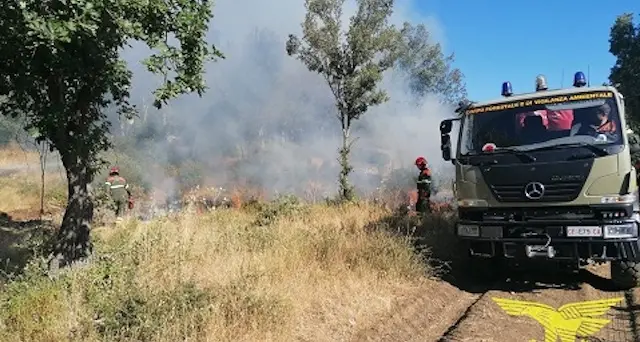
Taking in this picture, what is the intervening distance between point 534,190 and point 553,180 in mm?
225

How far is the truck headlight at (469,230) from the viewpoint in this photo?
20.6 feet

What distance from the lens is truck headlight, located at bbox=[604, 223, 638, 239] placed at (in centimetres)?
545

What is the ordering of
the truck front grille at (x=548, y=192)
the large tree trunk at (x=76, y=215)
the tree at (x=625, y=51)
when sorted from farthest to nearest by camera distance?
the tree at (x=625, y=51), the large tree trunk at (x=76, y=215), the truck front grille at (x=548, y=192)

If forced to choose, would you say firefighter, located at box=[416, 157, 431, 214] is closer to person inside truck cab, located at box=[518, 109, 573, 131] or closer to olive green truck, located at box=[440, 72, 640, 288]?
olive green truck, located at box=[440, 72, 640, 288]

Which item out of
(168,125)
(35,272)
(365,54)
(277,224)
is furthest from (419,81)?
(35,272)

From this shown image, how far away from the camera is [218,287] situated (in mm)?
4582

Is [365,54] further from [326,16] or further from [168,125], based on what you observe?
[168,125]

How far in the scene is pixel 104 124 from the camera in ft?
20.9

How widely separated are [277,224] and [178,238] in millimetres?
2928

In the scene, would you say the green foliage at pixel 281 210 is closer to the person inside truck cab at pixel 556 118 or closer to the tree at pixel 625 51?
the person inside truck cab at pixel 556 118

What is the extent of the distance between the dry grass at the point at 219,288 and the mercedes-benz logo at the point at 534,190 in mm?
1541

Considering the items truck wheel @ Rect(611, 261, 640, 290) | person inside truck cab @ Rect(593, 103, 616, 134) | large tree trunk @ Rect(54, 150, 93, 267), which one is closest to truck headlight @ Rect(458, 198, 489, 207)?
person inside truck cab @ Rect(593, 103, 616, 134)

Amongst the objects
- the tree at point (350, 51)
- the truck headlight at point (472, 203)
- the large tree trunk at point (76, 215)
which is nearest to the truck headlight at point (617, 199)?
the truck headlight at point (472, 203)

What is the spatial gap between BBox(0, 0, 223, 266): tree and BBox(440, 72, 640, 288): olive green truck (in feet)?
11.3
